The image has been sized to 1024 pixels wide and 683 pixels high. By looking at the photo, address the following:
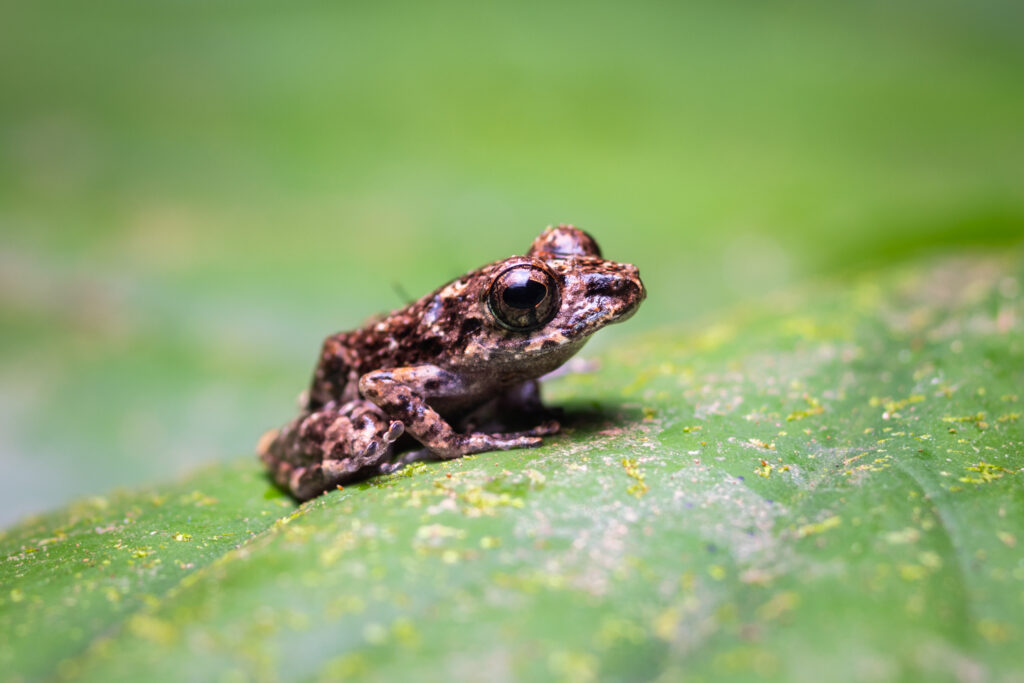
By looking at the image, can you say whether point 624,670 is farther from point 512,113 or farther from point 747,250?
point 512,113

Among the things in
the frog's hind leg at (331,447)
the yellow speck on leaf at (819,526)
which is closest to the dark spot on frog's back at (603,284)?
the frog's hind leg at (331,447)

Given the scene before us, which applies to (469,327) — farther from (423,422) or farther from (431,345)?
(423,422)

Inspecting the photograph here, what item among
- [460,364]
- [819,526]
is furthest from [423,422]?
[819,526]

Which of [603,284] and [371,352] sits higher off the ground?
[603,284]

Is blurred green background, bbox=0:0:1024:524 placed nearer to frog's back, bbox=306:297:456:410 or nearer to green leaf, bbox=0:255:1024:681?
frog's back, bbox=306:297:456:410

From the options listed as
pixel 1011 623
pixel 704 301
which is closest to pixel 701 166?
pixel 704 301
